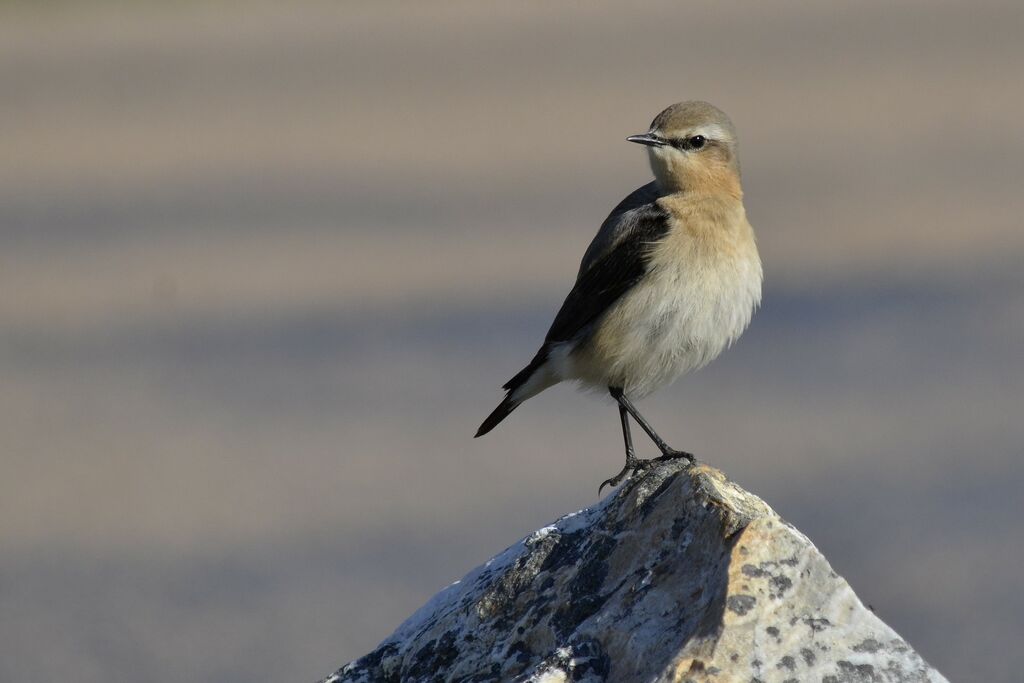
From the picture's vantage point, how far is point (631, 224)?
248 inches

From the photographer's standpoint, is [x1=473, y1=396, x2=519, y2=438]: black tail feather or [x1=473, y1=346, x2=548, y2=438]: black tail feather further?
[x1=473, y1=396, x2=519, y2=438]: black tail feather

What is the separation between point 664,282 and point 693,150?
82 centimetres

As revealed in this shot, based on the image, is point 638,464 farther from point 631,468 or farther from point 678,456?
point 678,456

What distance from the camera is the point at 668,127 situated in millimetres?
6516

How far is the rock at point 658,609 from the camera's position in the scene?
3023mm

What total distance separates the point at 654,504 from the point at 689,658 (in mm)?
859

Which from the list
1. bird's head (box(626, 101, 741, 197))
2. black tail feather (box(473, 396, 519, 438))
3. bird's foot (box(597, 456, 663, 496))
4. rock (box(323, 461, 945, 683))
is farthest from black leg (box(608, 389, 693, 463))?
rock (box(323, 461, 945, 683))

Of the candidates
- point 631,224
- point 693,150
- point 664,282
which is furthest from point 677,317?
point 693,150

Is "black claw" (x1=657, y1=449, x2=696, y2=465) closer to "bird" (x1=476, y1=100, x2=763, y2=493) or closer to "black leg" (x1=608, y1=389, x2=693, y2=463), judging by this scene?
"bird" (x1=476, y1=100, x2=763, y2=493)

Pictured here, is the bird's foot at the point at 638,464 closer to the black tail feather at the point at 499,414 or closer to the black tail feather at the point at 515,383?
the black tail feather at the point at 515,383

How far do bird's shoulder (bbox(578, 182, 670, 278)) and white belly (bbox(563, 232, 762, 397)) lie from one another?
26 cm

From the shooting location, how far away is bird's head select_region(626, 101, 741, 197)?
21.0 ft

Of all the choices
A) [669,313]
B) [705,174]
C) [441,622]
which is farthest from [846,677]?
[705,174]

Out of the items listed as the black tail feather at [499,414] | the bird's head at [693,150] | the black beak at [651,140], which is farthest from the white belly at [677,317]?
the black beak at [651,140]
